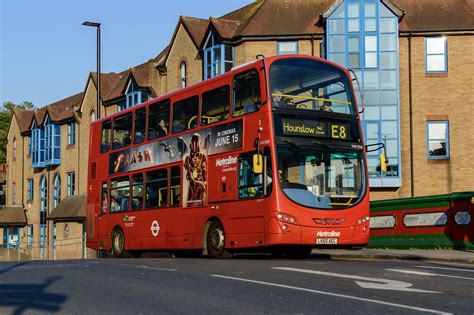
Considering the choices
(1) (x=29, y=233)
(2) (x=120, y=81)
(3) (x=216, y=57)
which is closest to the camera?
(3) (x=216, y=57)

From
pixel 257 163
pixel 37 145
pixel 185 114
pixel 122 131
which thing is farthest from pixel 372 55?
pixel 37 145

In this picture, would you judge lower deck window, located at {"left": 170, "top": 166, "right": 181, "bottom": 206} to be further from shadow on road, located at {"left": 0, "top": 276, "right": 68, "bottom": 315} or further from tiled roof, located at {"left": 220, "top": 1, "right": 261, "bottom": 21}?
tiled roof, located at {"left": 220, "top": 1, "right": 261, "bottom": 21}

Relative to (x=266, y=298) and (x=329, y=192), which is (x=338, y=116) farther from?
(x=266, y=298)

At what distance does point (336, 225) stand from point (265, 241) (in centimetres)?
169

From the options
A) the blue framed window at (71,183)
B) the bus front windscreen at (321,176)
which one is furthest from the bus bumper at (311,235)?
the blue framed window at (71,183)

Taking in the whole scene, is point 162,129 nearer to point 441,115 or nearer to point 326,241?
point 326,241

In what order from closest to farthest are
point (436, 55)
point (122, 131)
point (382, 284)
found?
point (382, 284) → point (122, 131) → point (436, 55)

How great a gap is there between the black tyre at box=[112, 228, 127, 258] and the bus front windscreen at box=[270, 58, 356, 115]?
8.52m

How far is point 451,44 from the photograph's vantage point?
34.1 m

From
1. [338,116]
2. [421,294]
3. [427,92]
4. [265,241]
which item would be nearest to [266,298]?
[421,294]

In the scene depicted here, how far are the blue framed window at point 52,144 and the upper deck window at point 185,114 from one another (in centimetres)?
3776

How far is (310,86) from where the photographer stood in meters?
17.8

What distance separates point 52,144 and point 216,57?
945 inches

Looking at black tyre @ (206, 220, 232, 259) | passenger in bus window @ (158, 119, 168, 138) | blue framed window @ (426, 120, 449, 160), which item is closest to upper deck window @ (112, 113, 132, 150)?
passenger in bus window @ (158, 119, 168, 138)
